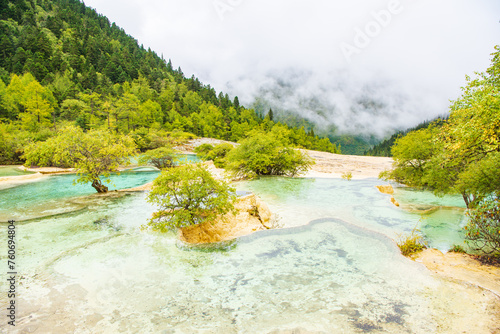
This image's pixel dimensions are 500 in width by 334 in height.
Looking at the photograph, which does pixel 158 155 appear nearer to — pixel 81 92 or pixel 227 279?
pixel 227 279

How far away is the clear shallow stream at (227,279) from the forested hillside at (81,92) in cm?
2601

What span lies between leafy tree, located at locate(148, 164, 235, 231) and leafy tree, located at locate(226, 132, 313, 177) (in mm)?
13258

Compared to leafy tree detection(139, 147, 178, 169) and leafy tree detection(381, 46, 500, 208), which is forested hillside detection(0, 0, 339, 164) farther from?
leafy tree detection(381, 46, 500, 208)

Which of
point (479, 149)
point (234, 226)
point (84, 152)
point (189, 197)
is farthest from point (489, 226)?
point (84, 152)

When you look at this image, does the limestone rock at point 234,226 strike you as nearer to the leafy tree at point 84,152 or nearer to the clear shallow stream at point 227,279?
the clear shallow stream at point 227,279

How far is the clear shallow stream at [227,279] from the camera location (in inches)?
167

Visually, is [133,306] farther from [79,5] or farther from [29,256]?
[79,5]

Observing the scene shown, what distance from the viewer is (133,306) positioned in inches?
183

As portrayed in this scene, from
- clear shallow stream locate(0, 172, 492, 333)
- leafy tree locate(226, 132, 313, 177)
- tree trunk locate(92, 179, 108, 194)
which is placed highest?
leafy tree locate(226, 132, 313, 177)

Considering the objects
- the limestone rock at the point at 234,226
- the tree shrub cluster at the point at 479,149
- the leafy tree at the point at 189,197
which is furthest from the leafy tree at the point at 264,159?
the leafy tree at the point at 189,197

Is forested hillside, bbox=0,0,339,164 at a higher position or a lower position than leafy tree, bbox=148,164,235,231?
higher

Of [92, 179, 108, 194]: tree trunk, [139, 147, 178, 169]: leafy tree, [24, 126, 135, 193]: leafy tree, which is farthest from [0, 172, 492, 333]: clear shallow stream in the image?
[139, 147, 178, 169]: leafy tree

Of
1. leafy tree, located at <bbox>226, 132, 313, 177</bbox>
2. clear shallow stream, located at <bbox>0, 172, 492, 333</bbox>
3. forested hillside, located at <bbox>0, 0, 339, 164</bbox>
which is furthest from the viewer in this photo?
forested hillside, located at <bbox>0, 0, 339, 164</bbox>

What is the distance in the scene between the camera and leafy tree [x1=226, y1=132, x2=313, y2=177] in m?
22.5
